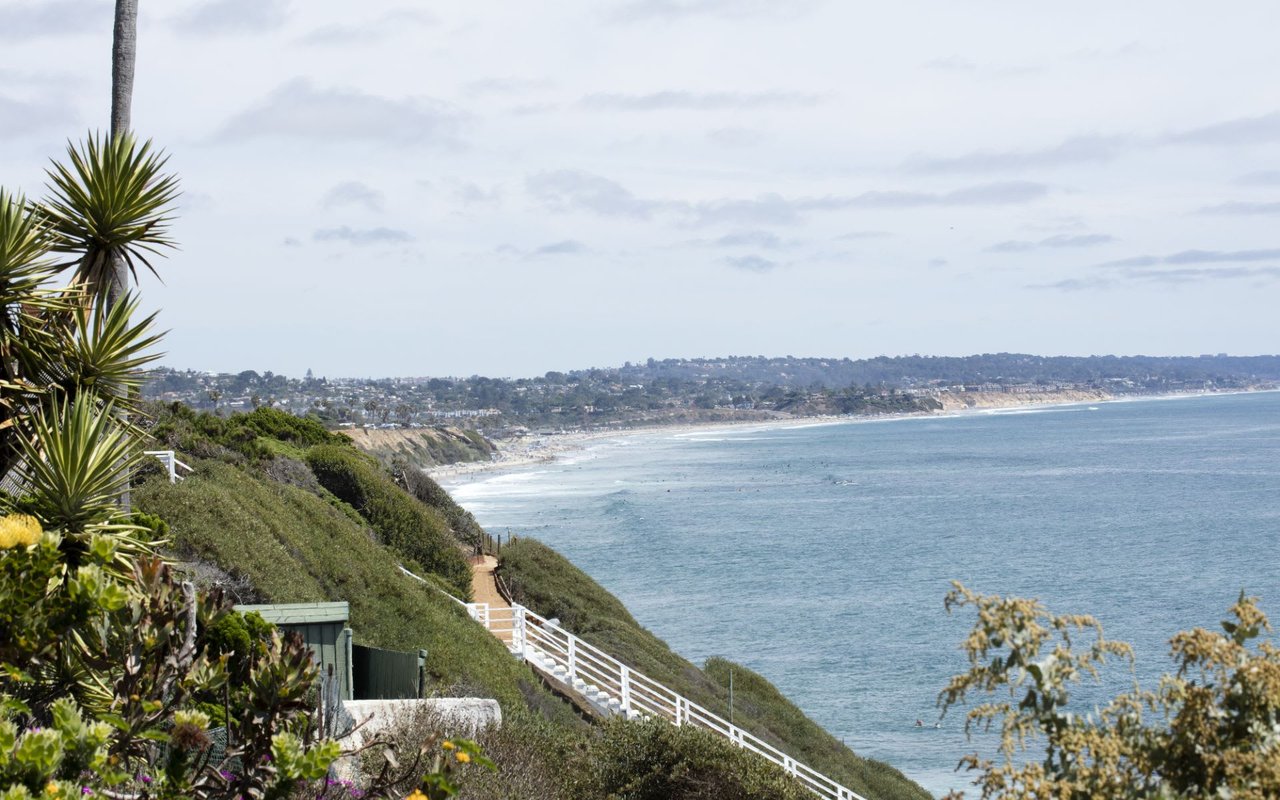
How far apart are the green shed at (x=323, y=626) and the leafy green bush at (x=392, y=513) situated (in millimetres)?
16931

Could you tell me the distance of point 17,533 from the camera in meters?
5.89

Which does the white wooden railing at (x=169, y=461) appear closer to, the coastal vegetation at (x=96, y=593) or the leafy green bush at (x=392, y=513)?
the leafy green bush at (x=392, y=513)

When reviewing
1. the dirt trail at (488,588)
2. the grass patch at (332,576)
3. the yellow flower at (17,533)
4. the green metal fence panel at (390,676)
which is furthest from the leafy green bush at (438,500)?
the yellow flower at (17,533)

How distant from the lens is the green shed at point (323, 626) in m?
12.8

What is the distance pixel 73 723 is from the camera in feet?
15.9

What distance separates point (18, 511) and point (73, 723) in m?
4.02

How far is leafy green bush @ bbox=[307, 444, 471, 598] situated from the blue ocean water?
10.0 m

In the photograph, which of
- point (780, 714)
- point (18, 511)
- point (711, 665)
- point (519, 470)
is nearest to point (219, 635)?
point (18, 511)

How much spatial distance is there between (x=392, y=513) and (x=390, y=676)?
18723mm

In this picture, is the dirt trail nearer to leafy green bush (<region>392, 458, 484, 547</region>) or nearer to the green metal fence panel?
leafy green bush (<region>392, 458, 484, 547</region>)

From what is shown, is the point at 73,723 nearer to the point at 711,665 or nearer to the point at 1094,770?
the point at 1094,770

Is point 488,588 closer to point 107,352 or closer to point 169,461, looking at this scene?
point 169,461

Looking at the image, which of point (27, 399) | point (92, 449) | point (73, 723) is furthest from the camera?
point (27, 399)

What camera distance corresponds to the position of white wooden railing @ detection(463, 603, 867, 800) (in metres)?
18.7
